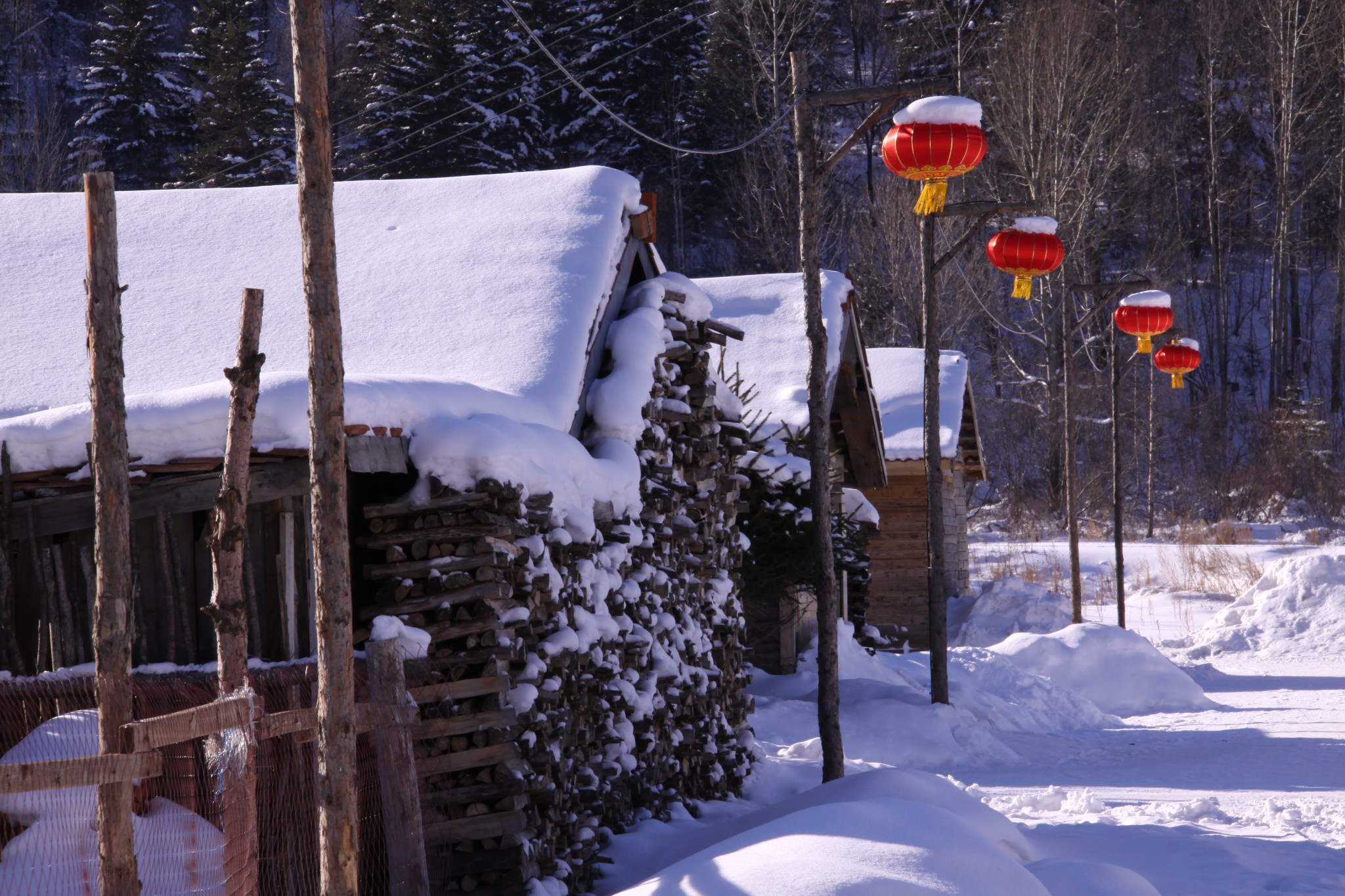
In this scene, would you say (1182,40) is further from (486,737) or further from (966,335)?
(486,737)

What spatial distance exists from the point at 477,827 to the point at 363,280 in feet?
13.0

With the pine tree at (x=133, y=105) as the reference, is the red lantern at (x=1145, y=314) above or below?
below

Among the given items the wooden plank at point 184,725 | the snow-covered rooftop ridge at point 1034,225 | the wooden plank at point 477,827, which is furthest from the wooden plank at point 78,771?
the snow-covered rooftop ridge at point 1034,225

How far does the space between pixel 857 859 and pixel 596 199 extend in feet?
18.7

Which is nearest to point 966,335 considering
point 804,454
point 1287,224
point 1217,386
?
point 1217,386

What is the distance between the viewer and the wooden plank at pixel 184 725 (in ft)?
12.4

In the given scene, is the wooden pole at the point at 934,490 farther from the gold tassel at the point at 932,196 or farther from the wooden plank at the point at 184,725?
the wooden plank at the point at 184,725

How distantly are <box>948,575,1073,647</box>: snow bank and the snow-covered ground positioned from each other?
110 millimetres

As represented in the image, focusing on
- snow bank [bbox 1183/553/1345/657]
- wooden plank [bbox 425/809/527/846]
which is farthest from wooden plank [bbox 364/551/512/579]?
snow bank [bbox 1183/553/1345/657]

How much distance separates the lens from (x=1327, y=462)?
33.4 metres

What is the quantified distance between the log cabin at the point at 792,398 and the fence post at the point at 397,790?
780 centimetres

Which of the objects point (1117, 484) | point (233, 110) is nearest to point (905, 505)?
point (1117, 484)

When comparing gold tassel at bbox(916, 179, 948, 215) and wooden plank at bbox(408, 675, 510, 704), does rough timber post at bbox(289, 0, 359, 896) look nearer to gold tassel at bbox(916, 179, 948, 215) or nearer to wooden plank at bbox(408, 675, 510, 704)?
wooden plank at bbox(408, 675, 510, 704)

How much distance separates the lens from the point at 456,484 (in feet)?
18.8
